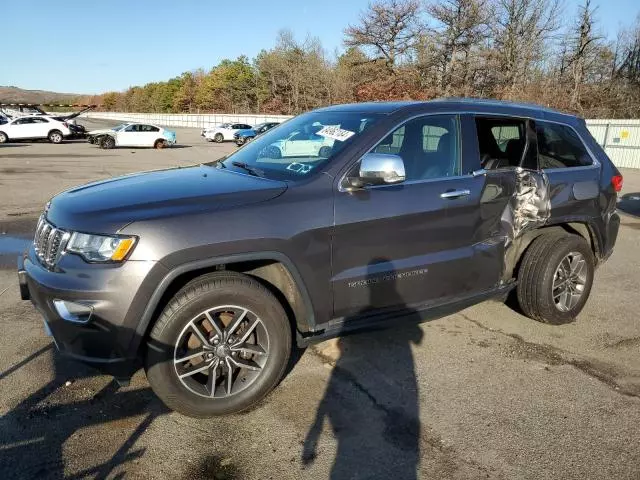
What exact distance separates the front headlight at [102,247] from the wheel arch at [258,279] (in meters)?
0.25

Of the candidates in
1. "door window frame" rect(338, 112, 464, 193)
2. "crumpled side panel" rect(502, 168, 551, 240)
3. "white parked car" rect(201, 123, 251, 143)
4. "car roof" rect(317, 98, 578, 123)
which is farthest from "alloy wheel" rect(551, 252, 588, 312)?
"white parked car" rect(201, 123, 251, 143)

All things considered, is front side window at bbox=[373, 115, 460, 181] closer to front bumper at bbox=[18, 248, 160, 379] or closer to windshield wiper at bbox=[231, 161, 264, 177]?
windshield wiper at bbox=[231, 161, 264, 177]

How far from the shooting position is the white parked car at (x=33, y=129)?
2806cm

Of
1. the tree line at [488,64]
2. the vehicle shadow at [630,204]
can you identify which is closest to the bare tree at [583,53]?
the tree line at [488,64]

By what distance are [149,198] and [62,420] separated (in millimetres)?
1405

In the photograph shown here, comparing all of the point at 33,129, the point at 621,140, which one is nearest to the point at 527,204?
the point at 621,140

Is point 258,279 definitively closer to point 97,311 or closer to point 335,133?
point 97,311

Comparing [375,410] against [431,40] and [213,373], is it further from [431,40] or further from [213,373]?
[431,40]

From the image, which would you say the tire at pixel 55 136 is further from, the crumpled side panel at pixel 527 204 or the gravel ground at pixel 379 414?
the crumpled side panel at pixel 527 204

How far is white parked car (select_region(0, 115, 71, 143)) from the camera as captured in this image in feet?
92.1

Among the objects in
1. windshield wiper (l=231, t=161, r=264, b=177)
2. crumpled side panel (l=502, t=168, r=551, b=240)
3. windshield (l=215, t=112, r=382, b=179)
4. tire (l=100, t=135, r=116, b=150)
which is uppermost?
windshield (l=215, t=112, r=382, b=179)

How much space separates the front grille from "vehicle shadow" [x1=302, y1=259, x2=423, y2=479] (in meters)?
1.73

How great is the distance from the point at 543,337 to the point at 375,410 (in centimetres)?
192

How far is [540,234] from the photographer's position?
4430 mm
